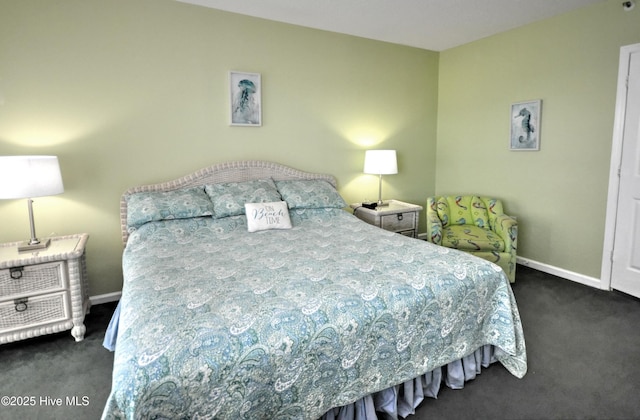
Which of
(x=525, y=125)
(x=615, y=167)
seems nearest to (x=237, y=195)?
(x=525, y=125)

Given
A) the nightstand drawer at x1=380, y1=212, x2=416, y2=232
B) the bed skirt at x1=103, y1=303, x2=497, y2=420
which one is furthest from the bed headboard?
the bed skirt at x1=103, y1=303, x2=497, y2=420

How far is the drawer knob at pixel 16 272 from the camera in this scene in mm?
2219

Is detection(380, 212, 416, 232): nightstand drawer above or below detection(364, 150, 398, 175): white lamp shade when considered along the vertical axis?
below

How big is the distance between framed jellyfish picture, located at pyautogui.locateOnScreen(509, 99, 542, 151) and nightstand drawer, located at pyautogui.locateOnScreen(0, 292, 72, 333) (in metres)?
4.12

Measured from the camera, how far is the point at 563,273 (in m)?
3.54

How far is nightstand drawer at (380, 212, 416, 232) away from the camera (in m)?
3.72

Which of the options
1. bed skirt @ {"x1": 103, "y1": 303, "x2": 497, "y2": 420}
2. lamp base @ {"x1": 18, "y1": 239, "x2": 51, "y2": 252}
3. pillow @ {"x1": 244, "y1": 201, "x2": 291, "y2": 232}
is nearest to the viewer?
bed skirt @ {"x1": 103, "y1": 303, "x2": 497, "y2": 420}

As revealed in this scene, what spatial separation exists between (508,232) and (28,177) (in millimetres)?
3691

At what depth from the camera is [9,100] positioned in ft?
8.54

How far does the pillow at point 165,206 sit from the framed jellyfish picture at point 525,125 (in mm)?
3088

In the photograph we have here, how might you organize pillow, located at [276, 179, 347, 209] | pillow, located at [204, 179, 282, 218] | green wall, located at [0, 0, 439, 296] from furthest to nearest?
pillow, located at [276, 179, 347, 209] < pillow, located at [204, 179, 282, 218] < green wall, located at [0, 0, 439, 296]

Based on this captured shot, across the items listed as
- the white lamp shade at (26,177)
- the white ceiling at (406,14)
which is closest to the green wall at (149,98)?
the white ceiling at (406,14)

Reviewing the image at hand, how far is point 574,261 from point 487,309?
6.91 ft

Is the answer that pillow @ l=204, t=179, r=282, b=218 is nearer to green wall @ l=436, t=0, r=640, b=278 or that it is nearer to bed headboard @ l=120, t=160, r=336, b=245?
bed headboard @ l=120, t=160, r=336, b=245
